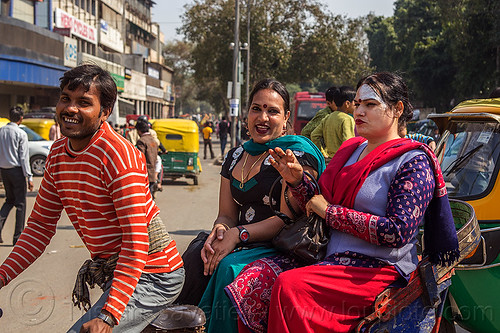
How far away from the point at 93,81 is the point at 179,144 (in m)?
13.1

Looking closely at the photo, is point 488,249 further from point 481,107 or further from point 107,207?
point 107,207

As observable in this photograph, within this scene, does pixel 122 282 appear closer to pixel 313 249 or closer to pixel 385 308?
pixel 313 249

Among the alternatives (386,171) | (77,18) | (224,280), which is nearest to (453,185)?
(386,171)

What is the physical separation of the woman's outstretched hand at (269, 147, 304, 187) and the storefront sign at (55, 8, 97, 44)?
1381 inches

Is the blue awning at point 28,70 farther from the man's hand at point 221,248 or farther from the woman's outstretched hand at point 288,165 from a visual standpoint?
the woman's outstretched hand at point 288,165

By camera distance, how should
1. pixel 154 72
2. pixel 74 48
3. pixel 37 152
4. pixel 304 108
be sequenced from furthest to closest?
pixel 154 72
pixel 74 48
pixel 304 108
pixel 37 152

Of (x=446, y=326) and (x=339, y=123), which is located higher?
(x=339, y=123)

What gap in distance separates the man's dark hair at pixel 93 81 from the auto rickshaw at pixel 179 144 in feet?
42.3

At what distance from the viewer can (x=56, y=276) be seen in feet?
21.6

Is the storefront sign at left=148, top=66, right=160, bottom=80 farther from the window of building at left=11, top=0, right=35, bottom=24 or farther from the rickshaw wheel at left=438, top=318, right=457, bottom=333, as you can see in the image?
the rickshaw wheel at left=438, top=318, right=457, bottom=333

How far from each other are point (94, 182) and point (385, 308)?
1349mm

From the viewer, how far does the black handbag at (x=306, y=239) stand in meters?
2.69

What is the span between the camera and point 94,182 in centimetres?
233

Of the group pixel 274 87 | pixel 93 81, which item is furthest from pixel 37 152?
pixel 93 81
